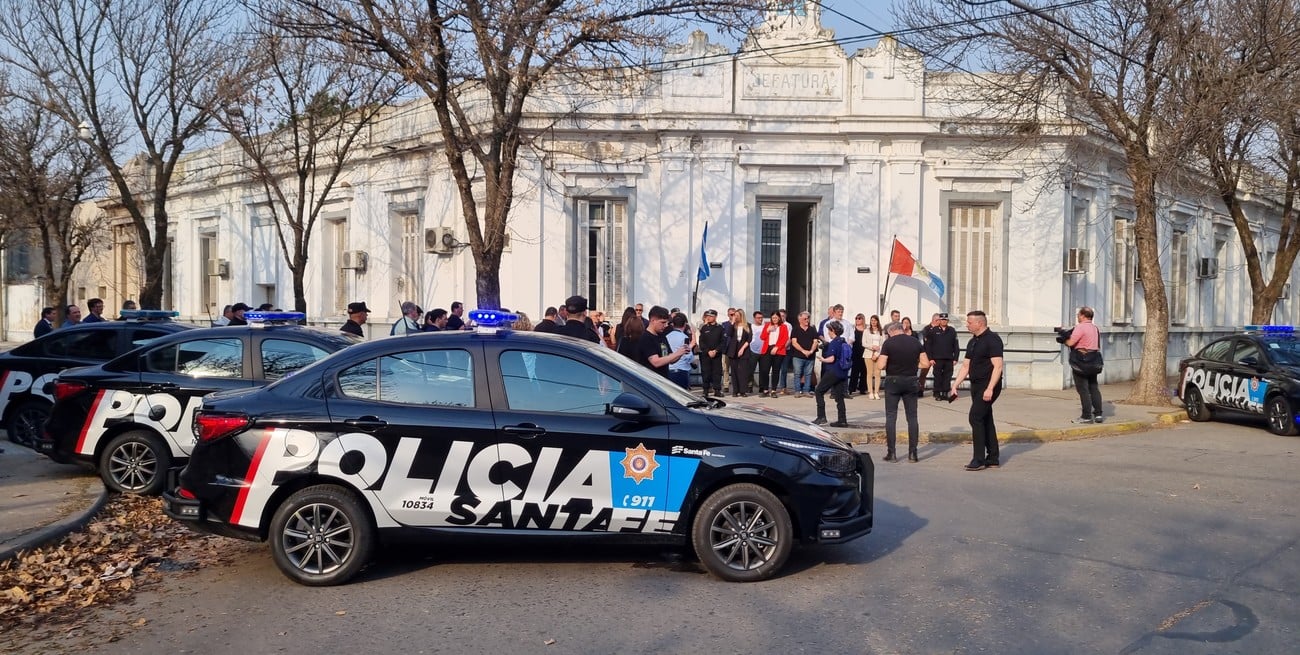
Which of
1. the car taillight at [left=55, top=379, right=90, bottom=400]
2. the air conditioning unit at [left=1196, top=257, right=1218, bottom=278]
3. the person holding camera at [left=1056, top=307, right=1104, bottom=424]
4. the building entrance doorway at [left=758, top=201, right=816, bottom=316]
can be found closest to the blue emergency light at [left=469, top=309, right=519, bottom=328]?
the car taillight at [left=55, top=379, right=90, bottom=400]

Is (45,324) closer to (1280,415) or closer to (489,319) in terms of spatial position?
(489,319)

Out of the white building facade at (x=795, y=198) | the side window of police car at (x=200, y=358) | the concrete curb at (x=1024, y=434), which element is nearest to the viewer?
the side window of police car at (x=200, y=358)

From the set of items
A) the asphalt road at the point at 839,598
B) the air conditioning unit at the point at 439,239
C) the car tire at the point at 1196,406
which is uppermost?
the air conditioning unit at the point at 439,239

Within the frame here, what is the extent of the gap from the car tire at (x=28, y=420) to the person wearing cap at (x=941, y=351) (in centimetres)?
1361

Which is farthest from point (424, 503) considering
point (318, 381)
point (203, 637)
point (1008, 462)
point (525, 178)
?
point (525, 178)

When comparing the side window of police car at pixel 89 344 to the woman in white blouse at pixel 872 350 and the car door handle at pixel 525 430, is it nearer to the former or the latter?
the car door handle at pixel 525 430

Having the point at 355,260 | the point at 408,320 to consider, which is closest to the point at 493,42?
the point at 408,320

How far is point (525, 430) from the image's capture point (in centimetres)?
672

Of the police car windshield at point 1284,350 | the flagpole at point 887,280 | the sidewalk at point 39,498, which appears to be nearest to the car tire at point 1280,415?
the police car windshield at point 1284,350

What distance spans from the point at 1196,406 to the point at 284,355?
1391 cm

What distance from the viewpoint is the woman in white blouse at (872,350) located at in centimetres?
1945

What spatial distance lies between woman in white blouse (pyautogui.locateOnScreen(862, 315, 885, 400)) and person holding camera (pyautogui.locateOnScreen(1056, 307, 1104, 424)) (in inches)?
155

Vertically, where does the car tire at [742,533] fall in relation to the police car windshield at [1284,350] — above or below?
below

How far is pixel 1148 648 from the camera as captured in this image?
554 centimetres
